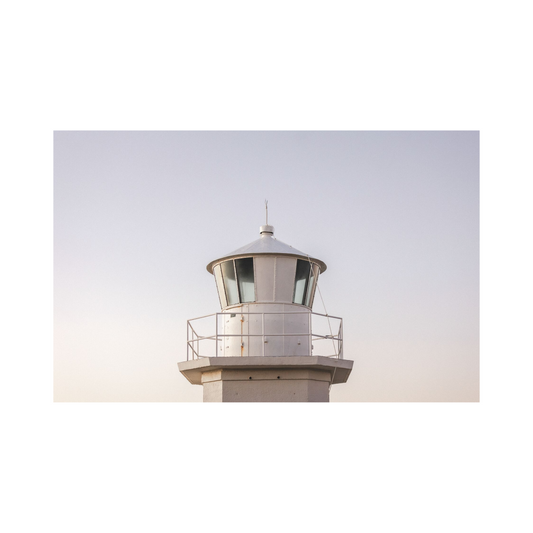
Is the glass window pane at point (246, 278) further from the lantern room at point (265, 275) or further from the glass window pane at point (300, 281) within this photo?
the glass window pane at point (300, 281)

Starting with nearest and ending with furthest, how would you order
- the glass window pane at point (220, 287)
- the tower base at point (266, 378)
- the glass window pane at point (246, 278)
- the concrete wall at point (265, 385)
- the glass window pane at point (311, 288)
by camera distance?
the tower base at point (266, 378)
the concrete wall at point (265, 385)
the glass window pane at point (246, 278)
the glass window pane at point (220, 287)
the glass window pane at point (311, 288)

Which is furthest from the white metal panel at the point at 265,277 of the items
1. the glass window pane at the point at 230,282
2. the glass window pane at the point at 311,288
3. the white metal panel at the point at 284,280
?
the glass window pane at the point at 311,288

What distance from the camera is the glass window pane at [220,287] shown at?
17.4 metres

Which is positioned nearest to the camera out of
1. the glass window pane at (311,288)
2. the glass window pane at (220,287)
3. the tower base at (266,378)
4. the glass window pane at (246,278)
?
the tower base at (266,378)

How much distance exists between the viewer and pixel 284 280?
670 inches

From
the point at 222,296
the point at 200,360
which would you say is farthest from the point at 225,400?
the point at 222,296

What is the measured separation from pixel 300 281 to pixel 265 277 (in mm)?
896

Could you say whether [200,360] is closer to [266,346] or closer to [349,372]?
[266,346]

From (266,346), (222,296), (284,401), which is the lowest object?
(284,401)

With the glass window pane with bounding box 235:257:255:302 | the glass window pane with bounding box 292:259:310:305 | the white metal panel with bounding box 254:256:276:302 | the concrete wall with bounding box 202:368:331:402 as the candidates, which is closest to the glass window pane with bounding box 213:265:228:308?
the glass window pane with bounding box 235:257:255:302

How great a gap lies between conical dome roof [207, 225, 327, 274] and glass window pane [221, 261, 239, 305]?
201 millimetres

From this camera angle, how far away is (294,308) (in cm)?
1705

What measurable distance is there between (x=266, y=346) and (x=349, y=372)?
2.12 meters

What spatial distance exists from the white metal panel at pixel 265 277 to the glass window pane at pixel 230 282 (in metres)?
0.55
